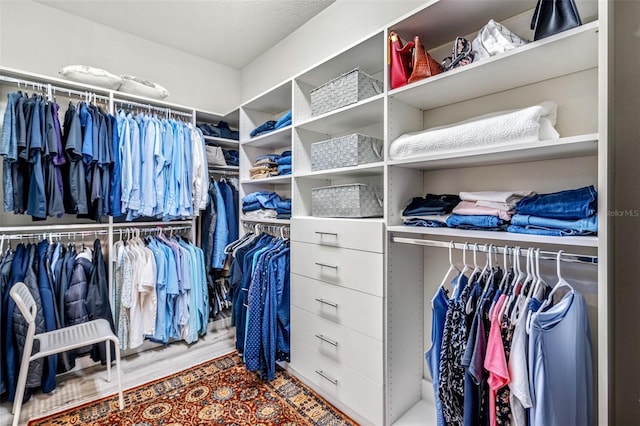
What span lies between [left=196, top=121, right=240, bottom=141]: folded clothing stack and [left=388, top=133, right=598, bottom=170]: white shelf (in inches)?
75.7

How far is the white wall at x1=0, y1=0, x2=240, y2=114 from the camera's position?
7.14 feet

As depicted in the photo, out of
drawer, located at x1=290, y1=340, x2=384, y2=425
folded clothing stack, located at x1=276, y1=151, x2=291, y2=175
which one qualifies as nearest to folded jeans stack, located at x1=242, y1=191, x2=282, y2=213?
folded clothing stack, located at x1=276, y1=151, x2=291, y2=175

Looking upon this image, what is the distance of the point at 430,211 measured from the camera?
1501mm

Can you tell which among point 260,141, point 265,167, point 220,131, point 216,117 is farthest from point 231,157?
point 265,167

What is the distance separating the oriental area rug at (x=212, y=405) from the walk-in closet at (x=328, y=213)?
0.06 ft

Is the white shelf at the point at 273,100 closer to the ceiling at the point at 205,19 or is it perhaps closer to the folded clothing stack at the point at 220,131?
the folded clothing stack at the point at 220,131

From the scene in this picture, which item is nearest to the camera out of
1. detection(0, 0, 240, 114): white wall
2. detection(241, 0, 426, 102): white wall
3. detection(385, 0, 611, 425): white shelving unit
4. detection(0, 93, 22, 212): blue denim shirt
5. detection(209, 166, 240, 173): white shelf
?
detection(385, 0, 611, 425): white shelving unit

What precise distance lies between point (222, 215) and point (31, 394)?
1678 mm

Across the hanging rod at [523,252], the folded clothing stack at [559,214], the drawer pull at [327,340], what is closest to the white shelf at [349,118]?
the hanging rod at [523,252]

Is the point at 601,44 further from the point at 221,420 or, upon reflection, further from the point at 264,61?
the point at 264,61

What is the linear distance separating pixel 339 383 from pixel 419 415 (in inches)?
17.8

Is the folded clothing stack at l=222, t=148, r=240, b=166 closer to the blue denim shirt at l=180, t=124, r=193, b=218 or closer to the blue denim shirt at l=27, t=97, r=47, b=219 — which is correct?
the blue denim shirt at l=180, t=124, r=193, b=218

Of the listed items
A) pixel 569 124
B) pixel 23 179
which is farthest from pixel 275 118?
pixel 569 124

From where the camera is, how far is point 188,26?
2525 mm
